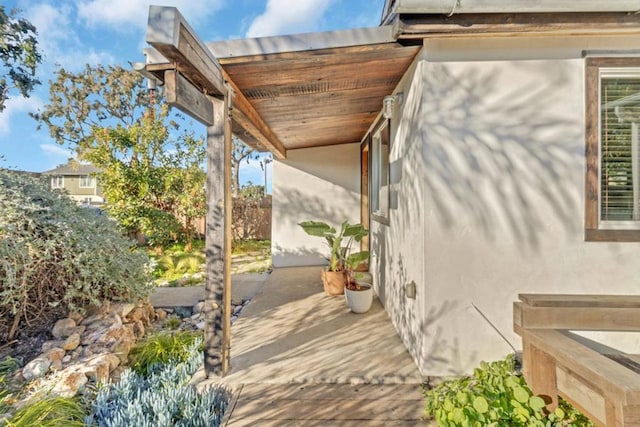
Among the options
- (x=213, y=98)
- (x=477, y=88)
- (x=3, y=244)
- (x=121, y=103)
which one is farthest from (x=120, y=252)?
(x=121, y=103)

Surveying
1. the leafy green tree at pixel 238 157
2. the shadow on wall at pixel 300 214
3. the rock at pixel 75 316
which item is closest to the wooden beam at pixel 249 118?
the shadow on wall at pixel 300 214

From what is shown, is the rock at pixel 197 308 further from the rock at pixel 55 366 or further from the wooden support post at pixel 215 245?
the wooden support post at pixel 215 245

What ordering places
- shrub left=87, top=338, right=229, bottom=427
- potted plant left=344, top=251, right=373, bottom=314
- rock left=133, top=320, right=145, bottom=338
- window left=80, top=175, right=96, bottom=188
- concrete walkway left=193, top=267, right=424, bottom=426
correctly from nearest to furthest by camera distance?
shrub left=87, top=338, right=229, bottom=427 < concrete walkway left=193, top=267, right=424, bottom=426 < rock left=133, top=320, right=145, bottom=338 < potted plant left=344, top=251, right=373, bottom=314 < window left=80, top=175, right=96, bottom=188

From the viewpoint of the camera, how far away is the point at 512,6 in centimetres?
223

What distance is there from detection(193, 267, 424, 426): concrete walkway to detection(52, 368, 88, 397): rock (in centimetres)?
92

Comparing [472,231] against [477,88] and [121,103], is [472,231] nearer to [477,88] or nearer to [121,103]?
[477,88]

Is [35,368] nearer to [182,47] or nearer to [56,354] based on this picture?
[56,354]

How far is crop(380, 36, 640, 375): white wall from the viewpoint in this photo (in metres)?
2.52

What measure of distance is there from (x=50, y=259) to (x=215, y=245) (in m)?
2.11

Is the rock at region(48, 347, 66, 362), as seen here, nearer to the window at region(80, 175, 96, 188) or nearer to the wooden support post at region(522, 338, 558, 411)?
the wooden support post at region(522, 338, 558, 411)


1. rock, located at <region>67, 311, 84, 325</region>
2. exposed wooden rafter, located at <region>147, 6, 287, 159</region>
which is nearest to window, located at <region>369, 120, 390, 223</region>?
exposed wooden rafter, located at <region>147, 6, 287, 159</region>

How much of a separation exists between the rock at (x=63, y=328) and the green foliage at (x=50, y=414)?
1263 mm

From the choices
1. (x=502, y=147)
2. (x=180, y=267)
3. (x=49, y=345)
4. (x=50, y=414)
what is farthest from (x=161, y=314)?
(x=502, y=147)

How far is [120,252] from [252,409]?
2.76 metres
